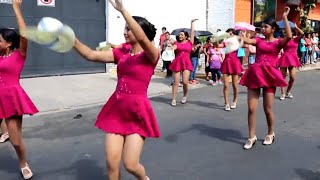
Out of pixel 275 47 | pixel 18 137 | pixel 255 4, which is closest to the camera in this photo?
pixel 18 137

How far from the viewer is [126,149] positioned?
370cm

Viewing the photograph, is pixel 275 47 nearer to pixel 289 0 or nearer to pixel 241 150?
pixel 241 150

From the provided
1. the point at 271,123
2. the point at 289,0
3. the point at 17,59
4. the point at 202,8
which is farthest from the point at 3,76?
the point at 289,0

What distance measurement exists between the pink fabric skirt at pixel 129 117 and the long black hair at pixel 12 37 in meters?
1.66

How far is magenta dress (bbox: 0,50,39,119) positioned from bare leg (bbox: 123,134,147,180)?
1583mm

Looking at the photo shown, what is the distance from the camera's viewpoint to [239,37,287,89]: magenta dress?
6027 millimetres

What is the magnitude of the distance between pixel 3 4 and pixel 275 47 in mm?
9550

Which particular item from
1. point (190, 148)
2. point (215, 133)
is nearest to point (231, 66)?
point (215, 133)

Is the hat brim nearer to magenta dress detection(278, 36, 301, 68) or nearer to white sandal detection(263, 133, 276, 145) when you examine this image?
white sandal detection(263, 133, 276, 145)

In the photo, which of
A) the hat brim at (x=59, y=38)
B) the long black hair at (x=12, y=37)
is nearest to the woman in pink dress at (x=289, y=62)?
the long black hair at (x=12, y=37)

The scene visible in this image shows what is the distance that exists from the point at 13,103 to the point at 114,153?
165cm

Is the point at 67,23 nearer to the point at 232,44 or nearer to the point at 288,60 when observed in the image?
the point at 288,60

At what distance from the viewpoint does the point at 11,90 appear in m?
4.81

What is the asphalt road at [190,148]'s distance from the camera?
5.07 meters
